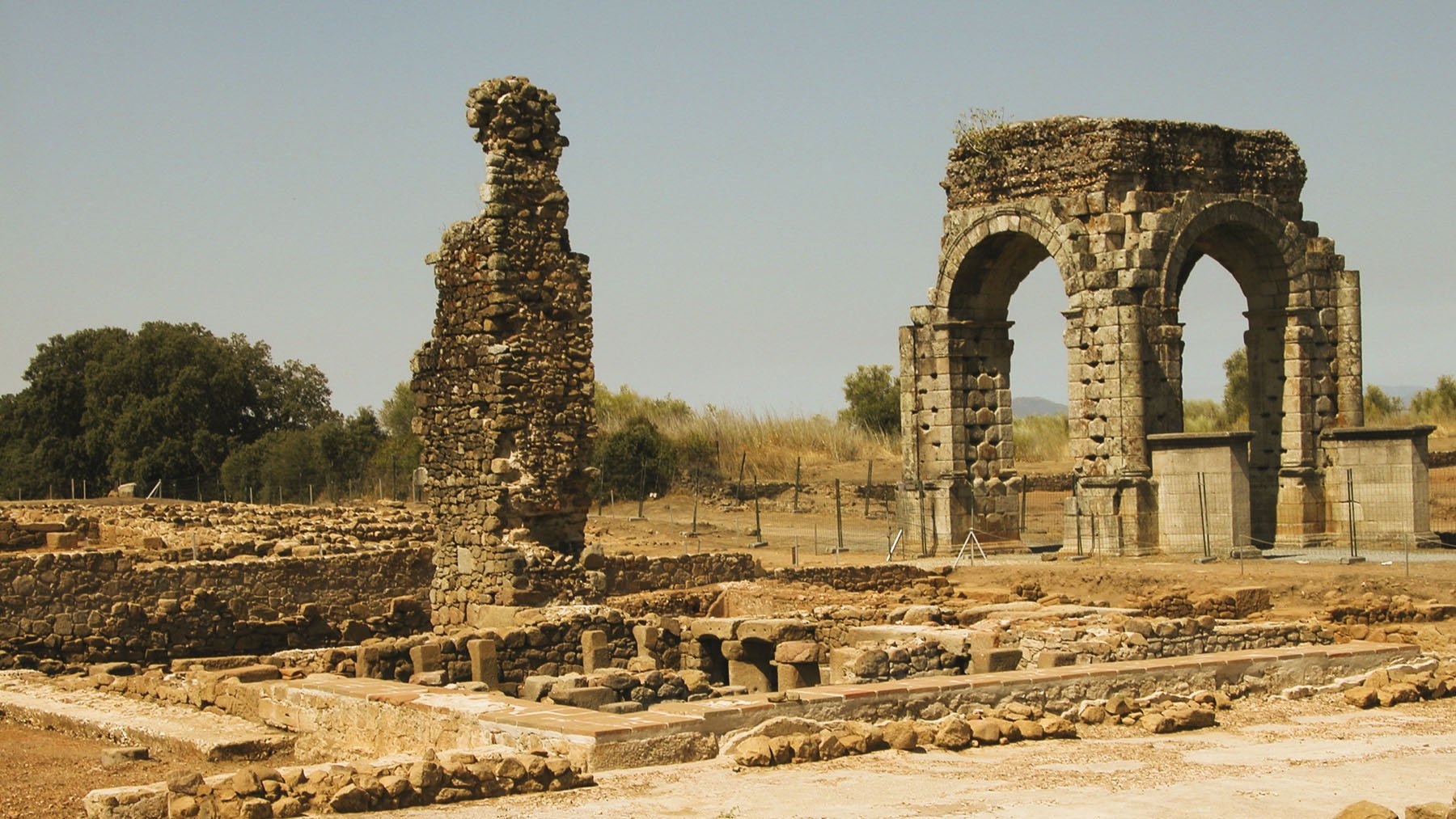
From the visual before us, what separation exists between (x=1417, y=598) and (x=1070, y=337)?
7286mm

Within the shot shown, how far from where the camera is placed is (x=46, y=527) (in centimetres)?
2558

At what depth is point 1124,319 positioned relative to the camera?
25.5m

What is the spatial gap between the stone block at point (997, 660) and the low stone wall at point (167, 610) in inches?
308

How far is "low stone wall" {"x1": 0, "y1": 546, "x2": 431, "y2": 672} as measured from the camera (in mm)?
17672

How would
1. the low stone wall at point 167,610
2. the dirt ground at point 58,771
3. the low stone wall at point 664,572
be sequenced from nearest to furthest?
the dirt ground at point 58,771, the low stone wall at point 167,610, the low stone wall at point 664,572

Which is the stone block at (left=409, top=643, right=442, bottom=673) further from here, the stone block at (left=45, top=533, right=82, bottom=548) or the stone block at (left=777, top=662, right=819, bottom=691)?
the stone block at (left=45, top=533, right=82, bottom=548)

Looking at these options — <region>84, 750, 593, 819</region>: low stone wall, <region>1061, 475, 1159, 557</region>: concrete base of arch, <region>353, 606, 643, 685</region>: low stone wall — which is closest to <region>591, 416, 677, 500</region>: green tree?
<region>1061, 475, 1159, 557</region>: concrete base of arch

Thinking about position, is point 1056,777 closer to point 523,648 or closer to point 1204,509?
point 523,648

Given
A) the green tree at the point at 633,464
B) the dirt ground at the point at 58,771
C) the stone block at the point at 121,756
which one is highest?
the green tree at the point at 633,464

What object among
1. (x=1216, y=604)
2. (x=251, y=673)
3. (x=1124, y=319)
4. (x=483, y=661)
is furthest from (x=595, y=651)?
(x=1124, y=319)

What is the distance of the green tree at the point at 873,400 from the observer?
5706 cm

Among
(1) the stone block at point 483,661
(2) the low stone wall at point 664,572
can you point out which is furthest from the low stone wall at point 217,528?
(1) the stone block at point 483,661

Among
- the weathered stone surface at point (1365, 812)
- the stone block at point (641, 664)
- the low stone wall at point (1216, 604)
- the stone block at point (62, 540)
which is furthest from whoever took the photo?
the stone block at point (62, 540)

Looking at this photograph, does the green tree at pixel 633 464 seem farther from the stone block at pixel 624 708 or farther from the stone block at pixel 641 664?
the stone block at pixel 624 708
